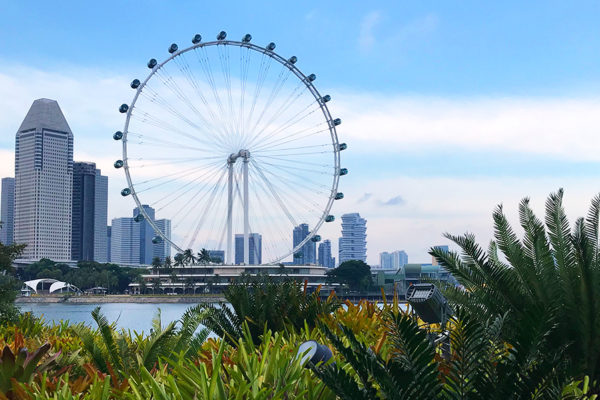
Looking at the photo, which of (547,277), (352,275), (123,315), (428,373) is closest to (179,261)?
(352,275)

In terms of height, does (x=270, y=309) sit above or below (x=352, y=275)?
above

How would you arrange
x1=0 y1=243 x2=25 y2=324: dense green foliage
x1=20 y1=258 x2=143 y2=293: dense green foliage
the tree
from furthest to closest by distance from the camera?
x1=20 y1=258 x2=143 y2=293: dense green foliage → the tree → x1=0 y1=243 x2=25 y2=324: dense green foliage

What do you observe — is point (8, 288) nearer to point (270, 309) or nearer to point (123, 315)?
point (270, 309)

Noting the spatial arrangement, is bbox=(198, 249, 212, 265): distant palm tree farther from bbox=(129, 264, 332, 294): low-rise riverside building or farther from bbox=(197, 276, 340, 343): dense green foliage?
bbox=(197, 276, 340, 343): dense green foliage

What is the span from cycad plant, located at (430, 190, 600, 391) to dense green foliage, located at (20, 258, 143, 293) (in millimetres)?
127677

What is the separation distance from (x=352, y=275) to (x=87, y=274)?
47.9 meters

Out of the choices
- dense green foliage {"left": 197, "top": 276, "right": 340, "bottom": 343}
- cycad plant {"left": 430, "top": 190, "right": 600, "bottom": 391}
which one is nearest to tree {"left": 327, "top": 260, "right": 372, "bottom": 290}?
dense green foliage {"left": 197, "top": 276, "right": 340, "bottom": 343}

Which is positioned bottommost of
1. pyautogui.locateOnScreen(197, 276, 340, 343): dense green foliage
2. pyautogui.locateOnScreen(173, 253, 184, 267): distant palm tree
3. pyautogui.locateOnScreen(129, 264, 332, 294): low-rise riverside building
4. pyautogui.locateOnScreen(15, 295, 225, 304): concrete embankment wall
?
pyautogui.locateOnScreen(15, 295, 225, 304): concrete embankment wall

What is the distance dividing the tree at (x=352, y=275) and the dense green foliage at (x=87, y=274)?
35948mm

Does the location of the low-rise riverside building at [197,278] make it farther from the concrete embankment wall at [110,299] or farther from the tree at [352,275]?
the concrete embankment wall at [110,299]

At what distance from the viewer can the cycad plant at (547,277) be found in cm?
951

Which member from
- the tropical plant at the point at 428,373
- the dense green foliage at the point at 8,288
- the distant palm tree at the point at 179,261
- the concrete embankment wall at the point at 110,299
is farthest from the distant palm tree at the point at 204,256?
the tropical plant at the point at 428,373

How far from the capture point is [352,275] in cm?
12550

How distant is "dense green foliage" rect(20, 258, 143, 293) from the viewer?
5295 inches
